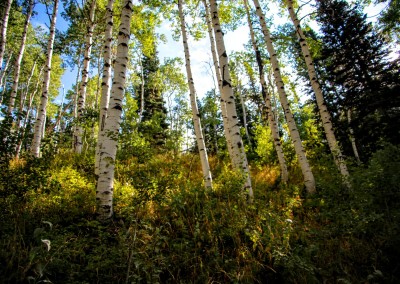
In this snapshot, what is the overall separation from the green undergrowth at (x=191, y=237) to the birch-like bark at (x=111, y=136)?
13.9 inches

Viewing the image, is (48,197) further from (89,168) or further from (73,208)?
(89,168)

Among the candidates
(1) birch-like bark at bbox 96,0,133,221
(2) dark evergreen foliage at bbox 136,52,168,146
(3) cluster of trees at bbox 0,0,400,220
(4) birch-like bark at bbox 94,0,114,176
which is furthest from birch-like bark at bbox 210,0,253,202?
(2) dark evergreen foliage at bbox 136,52,168,146

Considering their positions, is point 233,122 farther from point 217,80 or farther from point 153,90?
point 153,90

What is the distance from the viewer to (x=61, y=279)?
2357 mm

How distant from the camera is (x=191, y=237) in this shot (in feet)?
11.6

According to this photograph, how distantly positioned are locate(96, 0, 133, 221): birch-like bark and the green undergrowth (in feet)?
1.16

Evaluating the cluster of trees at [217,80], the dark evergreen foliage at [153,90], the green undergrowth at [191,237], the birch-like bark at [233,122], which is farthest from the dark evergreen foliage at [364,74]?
the dark evergreen foliage at [153,90]

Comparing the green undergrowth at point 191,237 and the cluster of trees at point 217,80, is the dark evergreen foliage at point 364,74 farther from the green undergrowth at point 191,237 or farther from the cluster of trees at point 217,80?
the green undergrowth at point 191,237

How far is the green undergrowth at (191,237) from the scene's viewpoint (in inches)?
96.0

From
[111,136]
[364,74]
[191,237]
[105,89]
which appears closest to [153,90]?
[105,89]

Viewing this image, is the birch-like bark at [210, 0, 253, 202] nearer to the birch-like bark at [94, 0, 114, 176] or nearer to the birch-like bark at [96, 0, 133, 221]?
the birch-like bark at [96, 0, 133, 221]

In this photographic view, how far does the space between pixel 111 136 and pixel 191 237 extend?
217 centimetres

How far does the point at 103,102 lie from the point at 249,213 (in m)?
4.96

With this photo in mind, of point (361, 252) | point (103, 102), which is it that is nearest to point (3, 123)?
point (103, 102)
